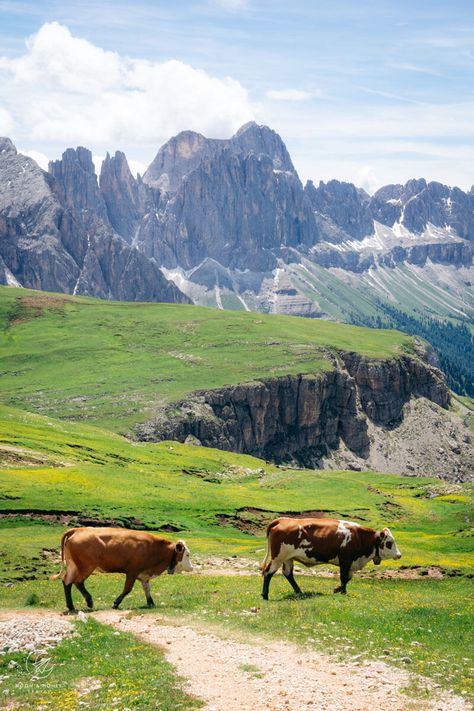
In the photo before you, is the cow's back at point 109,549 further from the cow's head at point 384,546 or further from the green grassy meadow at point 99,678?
the cow's head at point 384,546

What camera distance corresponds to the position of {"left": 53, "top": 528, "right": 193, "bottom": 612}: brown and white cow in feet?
104

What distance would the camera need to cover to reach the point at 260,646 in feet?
86.1

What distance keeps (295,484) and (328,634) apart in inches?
3203

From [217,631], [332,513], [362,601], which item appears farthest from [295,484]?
[217,631]

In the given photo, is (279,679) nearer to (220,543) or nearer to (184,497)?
(220,543)

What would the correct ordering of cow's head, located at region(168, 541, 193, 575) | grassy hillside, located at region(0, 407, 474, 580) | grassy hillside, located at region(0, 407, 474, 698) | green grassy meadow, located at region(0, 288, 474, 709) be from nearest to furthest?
green grassy meadow, located at region(0, 288, 474, 709), grassy hillside, located at region(0, 407, 474, 698), cow's head, located at region(168, 541, 193, 575), grassy hillside, located at region(0, 407, 474, 580)

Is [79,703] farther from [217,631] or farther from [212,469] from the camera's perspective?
[212,469]

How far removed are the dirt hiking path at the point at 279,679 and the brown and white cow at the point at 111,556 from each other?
15.7 ft

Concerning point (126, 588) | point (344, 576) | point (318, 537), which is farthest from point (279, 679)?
point (344, 576)

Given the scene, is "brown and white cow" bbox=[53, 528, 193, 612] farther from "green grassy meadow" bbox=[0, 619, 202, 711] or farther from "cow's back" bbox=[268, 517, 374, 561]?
"cow's back" bbox=[268, 517, 374, 561]

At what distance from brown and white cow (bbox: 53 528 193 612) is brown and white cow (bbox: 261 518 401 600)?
4906 mm

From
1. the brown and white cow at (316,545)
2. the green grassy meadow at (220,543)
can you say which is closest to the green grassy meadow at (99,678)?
the green grassy meadow at (220,543)

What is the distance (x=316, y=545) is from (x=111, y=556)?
10.1 m

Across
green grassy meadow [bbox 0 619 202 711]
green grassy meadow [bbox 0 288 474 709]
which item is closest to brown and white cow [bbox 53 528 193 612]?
green grassy meadow [bbox 0 288 474 709]
